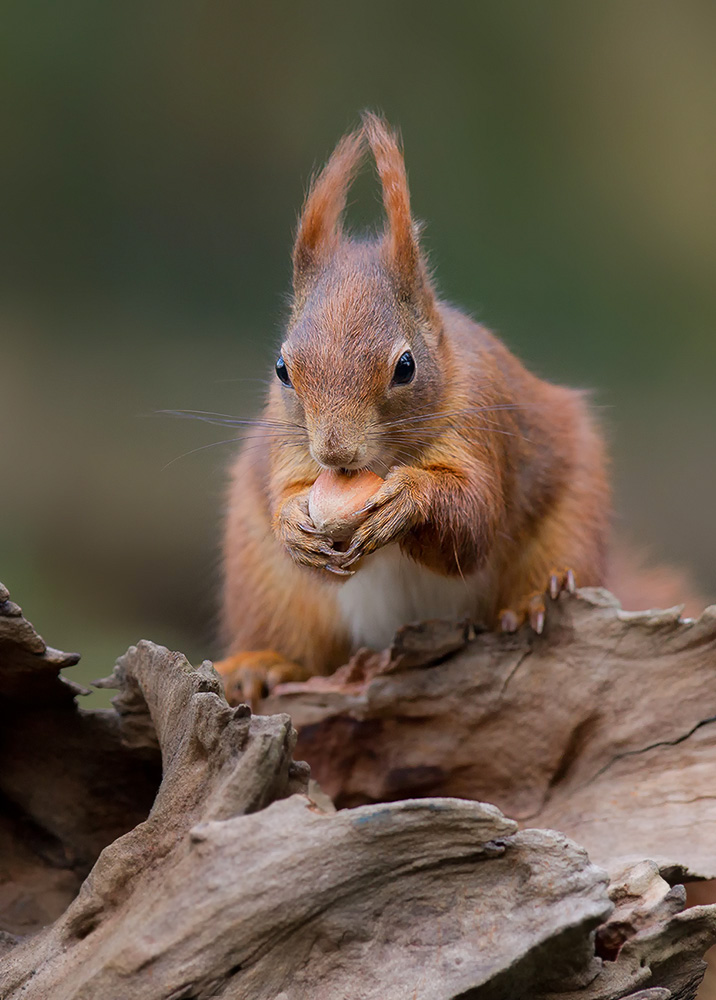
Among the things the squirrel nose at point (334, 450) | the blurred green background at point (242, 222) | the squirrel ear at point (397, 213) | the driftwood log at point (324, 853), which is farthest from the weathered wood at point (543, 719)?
the blurred green background at point (242, 222)

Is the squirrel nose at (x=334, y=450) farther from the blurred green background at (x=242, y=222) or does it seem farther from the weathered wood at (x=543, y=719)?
the blurred green background at (x=242, y=222)

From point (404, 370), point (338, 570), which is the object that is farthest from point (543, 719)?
point (404, 370)

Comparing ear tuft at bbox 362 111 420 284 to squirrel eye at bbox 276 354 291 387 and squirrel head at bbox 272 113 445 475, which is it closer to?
squirrel head at bbox 272 113 445 475

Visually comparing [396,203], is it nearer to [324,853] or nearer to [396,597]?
[396,597]

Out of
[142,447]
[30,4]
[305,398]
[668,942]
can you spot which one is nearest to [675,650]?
[668,942]

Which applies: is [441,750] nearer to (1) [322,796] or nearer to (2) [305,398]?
(1) [322,796]

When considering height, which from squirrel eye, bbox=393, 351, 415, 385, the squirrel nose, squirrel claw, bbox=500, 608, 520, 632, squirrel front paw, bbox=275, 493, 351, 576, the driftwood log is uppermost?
squirrel eye, bbox=393, 351, 415, 385

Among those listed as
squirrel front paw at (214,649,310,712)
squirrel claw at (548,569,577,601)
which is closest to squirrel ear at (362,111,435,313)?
squirrel claw at (548,569,577,601)
